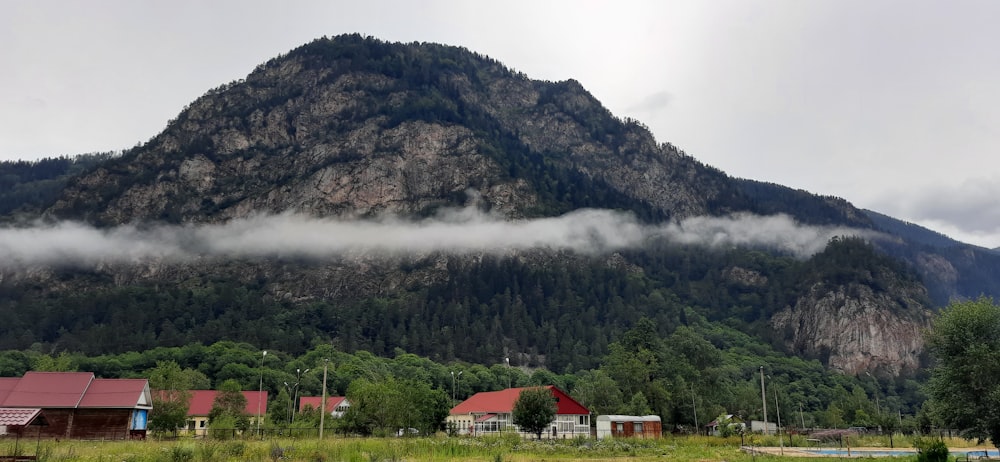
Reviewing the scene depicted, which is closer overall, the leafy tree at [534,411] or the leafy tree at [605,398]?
the leafy tree at [534,411]

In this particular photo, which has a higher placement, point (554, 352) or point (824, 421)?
point (554, 352)

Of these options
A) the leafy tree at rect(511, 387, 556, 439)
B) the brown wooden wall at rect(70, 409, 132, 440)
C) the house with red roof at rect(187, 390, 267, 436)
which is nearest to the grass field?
the brown wooden wall at rect(70, 409, 132, 440)

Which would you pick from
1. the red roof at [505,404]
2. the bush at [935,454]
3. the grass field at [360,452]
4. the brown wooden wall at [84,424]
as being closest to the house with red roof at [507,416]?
the red roof at [505,404]

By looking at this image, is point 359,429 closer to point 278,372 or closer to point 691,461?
point 691,461

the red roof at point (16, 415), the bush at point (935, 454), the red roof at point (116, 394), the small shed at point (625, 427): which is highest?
the red roof at point (116, 394)

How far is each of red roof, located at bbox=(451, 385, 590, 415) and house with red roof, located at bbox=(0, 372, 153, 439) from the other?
118ft

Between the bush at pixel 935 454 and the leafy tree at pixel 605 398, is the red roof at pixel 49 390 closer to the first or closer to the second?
the leafy tree at pixel 605 398

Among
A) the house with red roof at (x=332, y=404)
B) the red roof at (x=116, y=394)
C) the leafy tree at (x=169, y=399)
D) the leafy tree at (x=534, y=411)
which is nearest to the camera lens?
the red roof at (x=116, y=394)

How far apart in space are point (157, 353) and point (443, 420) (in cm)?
10878

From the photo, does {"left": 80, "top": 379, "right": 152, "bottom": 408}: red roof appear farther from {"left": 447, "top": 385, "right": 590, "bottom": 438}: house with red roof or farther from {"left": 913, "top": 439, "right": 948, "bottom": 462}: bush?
{"left": 913, "top": 439, "right": 948, "bottom": 462}: bush

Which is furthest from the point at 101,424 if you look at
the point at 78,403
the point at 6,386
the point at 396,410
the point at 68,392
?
the point at 396,410

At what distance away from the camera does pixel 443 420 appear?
75625 millimetres

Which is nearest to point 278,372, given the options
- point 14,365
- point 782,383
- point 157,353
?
point 157,353

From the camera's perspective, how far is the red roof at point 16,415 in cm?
4803
